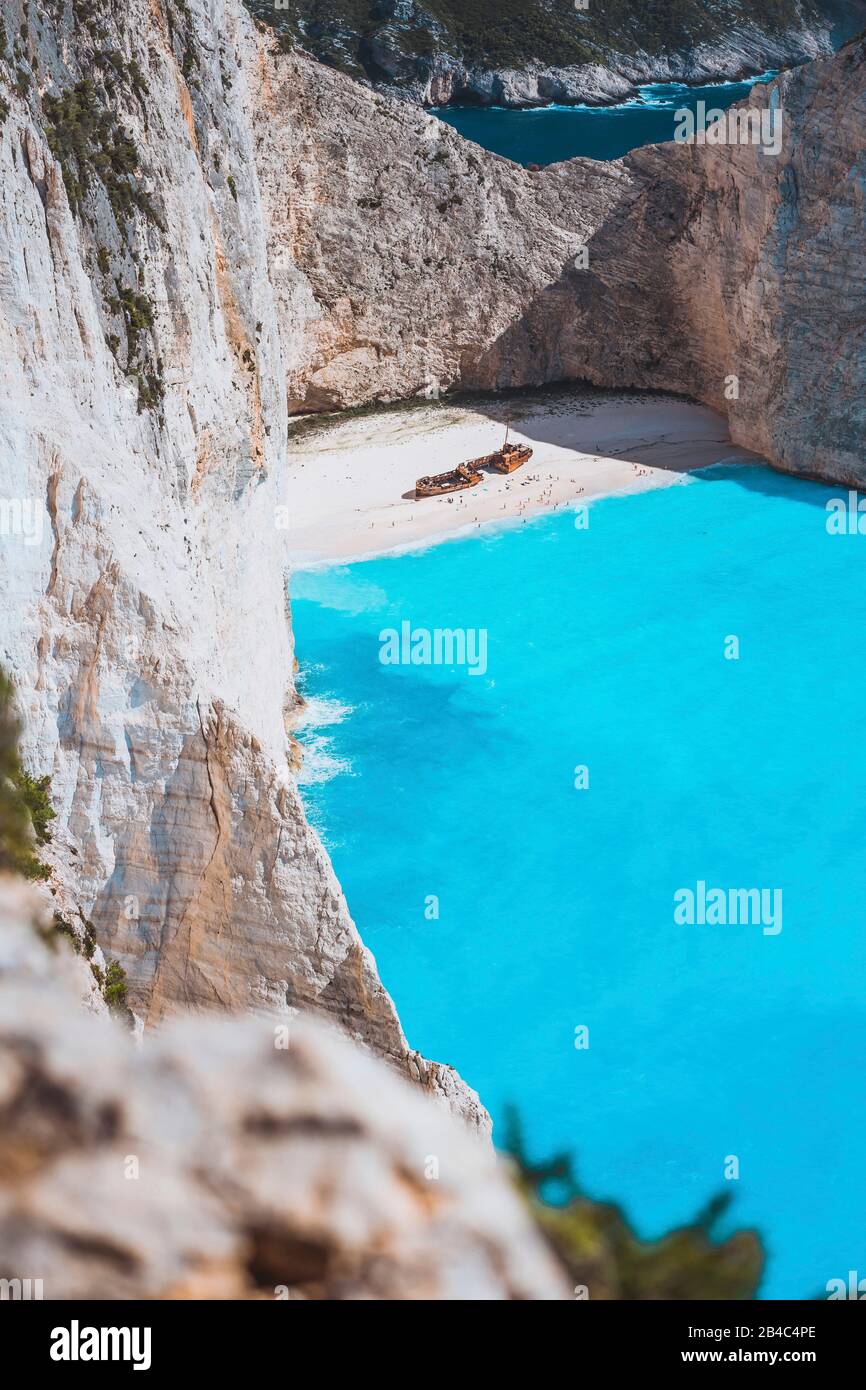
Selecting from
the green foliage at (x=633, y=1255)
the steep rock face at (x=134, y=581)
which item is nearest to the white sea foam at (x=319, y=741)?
the steep rock face at (x=134, y=581)

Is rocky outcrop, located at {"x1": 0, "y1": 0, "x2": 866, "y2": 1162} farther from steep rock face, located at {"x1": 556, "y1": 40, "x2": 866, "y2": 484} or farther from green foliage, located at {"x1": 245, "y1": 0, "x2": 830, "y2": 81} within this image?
green foliage, located at {"x1": 245, "y1": 0, "x2": 830, "y2": 81}

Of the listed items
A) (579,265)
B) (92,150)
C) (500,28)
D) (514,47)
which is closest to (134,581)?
(92,150)

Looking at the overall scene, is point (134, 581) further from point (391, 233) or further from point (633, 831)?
point (391, 233)

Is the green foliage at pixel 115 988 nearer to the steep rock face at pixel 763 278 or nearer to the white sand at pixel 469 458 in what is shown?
the white sand at pixel 469 458

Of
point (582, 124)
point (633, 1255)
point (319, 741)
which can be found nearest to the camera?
point (633, 1255)

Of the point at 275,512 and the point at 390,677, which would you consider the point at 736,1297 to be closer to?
the point at 275,512

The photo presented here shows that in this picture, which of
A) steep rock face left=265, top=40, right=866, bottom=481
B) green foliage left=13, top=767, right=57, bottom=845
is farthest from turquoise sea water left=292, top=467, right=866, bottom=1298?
green foliage left=13, top=767, right=57, bottom=845
